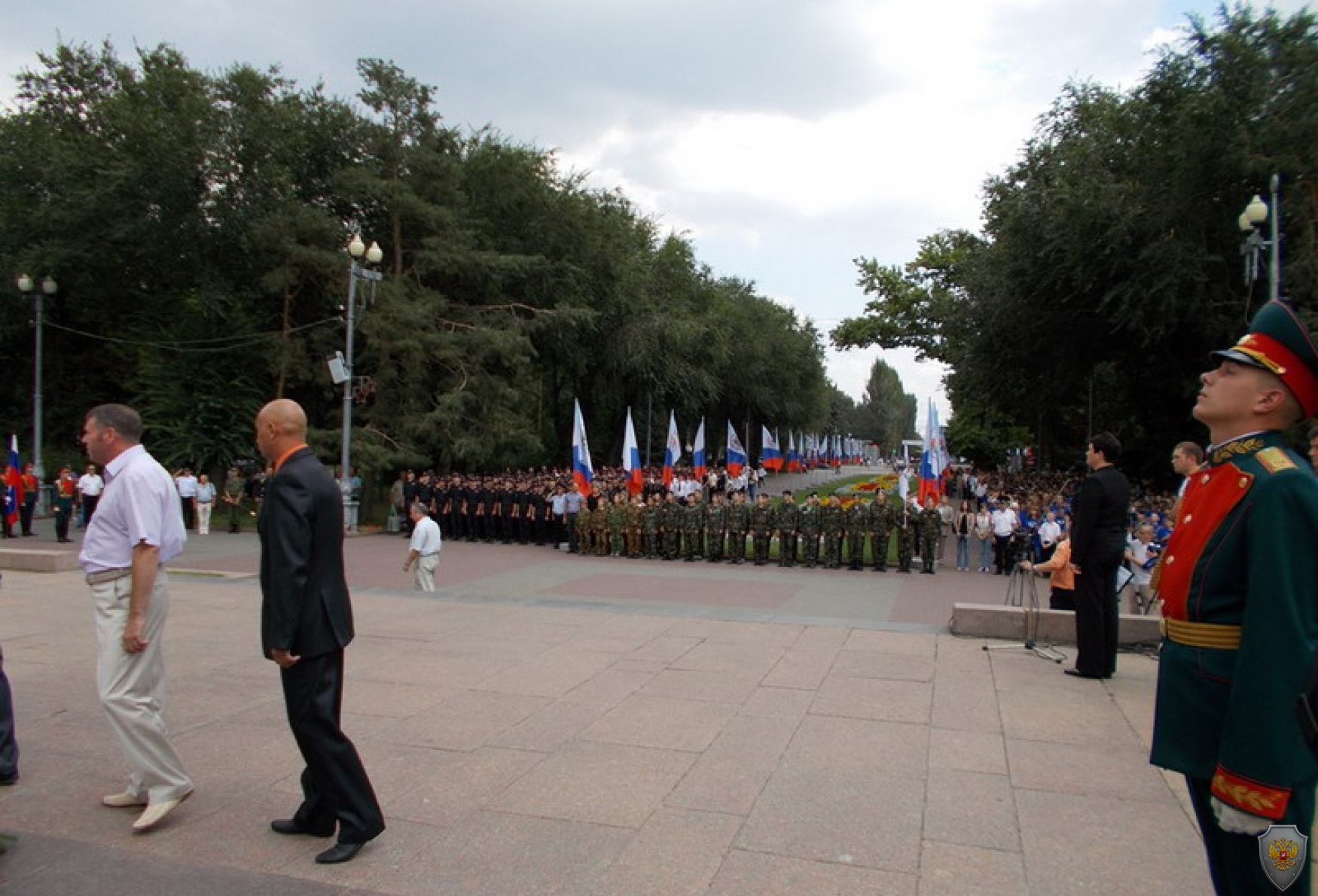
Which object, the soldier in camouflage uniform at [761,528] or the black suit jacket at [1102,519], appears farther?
the soldier in camouflage uniform at [761,528]

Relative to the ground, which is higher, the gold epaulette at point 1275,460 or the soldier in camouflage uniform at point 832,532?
the gold epaulette at point 1275,460

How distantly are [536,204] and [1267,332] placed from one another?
3157cm

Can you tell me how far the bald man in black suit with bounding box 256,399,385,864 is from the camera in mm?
3885

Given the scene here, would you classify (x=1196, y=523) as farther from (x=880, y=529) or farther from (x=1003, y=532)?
(x=1003, y=532)

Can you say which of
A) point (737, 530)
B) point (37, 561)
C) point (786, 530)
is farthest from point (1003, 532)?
point (37, 561)

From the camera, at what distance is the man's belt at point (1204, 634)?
2660mm

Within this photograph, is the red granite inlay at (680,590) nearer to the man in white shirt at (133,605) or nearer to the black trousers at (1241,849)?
the man in white shirt at (133,605)

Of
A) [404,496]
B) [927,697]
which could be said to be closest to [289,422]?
[927,697]

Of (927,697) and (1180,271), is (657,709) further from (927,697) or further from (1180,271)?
(1180,271)

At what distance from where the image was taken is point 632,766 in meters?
5.26

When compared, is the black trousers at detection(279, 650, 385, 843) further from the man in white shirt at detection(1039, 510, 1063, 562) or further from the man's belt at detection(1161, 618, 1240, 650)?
the man in white shirt at detection(1039, 510, 1063, 562)

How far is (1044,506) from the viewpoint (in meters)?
18.6

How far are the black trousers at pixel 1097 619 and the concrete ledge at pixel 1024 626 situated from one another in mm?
1116

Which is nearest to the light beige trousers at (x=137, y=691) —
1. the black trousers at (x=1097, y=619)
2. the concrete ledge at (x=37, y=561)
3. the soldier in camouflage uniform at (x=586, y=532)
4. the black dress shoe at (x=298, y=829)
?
the black dress shoe at (x=298, y=829)
